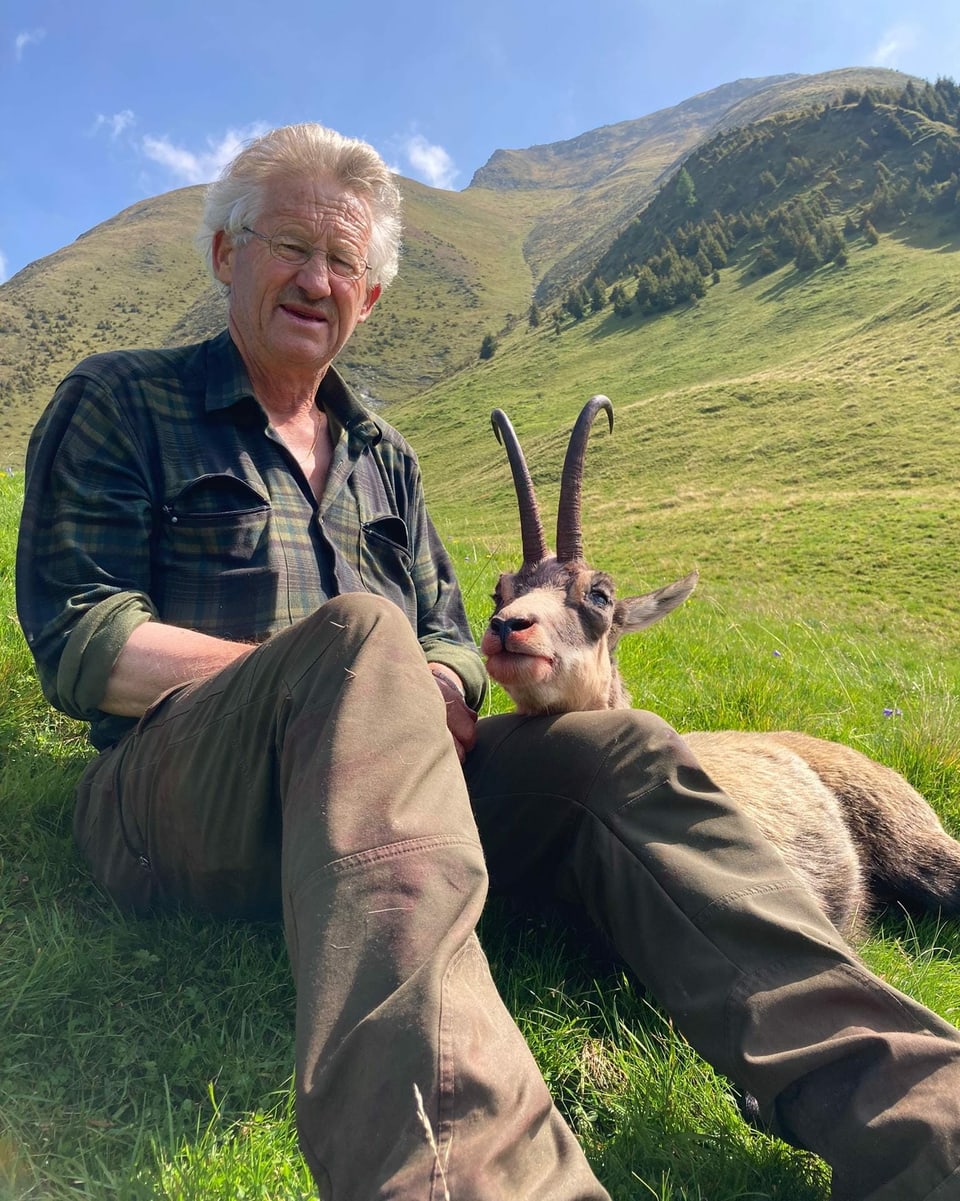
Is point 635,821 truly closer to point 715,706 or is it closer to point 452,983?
point 452,983

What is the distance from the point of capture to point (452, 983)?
1889mm

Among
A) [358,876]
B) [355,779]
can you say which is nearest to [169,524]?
[355,779]

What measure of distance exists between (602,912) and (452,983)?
1.17 m

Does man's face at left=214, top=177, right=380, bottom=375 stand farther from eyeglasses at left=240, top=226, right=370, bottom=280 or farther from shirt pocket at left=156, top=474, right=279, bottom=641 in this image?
shirt pocket at left=156, top=474, right=279, bottom=641

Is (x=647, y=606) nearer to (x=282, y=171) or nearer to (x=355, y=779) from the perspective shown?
(x=282, y=171)

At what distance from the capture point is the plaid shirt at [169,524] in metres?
3.14

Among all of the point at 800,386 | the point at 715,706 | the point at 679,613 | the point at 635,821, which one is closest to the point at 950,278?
the point at 800,386

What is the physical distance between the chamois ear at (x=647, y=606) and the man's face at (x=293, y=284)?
2137mm

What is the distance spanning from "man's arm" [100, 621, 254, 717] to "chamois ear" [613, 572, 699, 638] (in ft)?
8.23

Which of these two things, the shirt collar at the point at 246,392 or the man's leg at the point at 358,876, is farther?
the shirt collar at the point at 246,392

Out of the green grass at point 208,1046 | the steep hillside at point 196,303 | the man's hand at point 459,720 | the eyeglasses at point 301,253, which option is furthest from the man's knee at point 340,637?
the steep hillside at point 196,303

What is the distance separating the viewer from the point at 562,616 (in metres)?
4.21

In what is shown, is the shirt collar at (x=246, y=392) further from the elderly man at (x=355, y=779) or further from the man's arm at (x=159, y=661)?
the man's arm at (x=159, y=661)

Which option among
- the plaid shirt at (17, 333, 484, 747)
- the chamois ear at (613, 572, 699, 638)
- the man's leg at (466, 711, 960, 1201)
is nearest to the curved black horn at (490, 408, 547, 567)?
the chamois ear at (613, 572, 699, 638)
